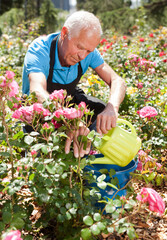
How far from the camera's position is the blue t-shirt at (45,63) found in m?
1.67

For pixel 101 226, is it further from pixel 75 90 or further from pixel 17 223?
pixel 75 90

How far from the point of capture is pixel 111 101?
1.66 metres

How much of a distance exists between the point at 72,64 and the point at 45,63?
0.65ft

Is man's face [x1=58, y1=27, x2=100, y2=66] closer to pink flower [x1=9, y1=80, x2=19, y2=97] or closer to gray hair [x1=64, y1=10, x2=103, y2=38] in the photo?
gray hair [x1=64, y1=10, x2=103, y2=38]

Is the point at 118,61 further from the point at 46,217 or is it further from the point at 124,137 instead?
the point at 46,217

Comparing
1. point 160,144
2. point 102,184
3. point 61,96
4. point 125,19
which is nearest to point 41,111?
point 61,96

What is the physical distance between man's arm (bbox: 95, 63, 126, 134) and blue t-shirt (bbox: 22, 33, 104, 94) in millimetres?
120

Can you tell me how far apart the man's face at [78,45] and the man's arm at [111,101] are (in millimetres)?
364

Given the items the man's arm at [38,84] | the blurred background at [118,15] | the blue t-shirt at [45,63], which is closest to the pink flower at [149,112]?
the blue t-shirt at [45,63]

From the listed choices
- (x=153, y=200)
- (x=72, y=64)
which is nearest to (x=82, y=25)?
(x=72, y=64)

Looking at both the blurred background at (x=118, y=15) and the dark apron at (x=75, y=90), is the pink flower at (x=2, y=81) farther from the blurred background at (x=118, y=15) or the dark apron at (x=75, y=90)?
the blurred background at (x=118, y=15)

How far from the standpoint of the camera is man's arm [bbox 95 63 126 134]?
1406 millimetres

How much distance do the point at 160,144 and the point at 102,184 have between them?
1181 mm

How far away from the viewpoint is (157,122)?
2.24 meters
